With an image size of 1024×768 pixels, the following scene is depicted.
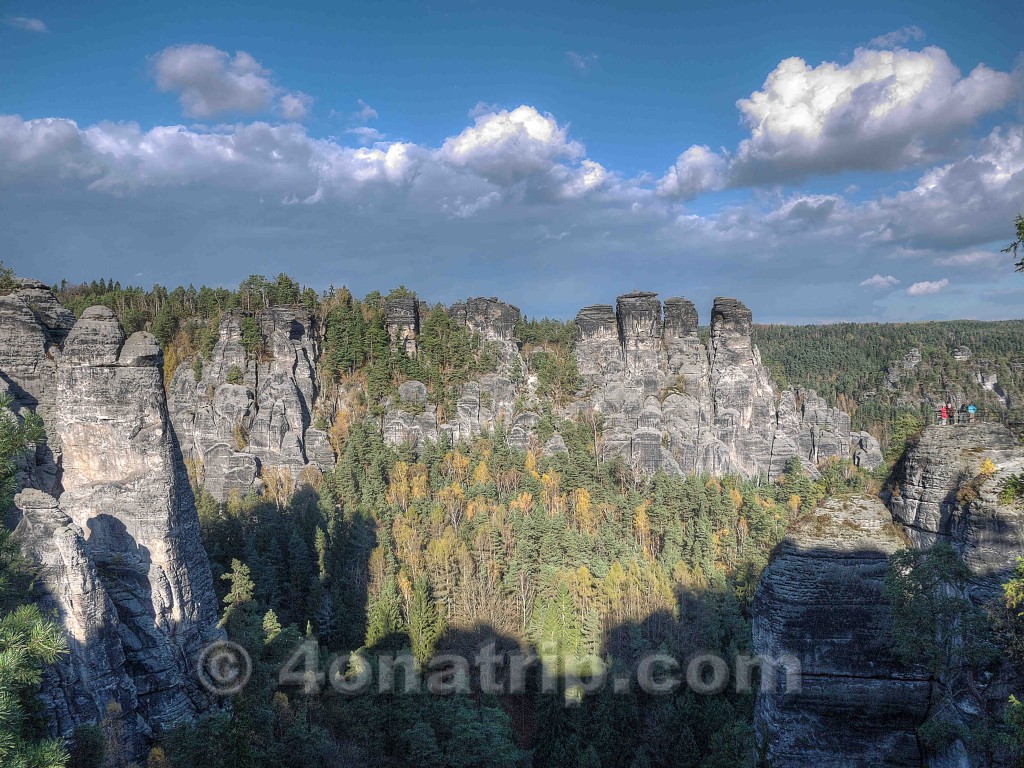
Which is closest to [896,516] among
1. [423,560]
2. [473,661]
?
[473,661]

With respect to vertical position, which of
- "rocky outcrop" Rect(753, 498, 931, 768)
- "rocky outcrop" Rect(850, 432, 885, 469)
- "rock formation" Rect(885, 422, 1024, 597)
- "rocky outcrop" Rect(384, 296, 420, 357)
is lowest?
"rocky outcrop" Rect(850, 432, 885, 469)

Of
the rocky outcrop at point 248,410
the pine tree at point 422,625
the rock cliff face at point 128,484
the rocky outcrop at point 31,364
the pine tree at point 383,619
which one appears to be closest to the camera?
the rock cliff face at point 128,484

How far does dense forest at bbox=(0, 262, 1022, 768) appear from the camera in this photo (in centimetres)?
2078

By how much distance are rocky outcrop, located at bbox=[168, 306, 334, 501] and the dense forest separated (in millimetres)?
1686

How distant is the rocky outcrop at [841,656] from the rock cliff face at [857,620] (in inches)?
0.7

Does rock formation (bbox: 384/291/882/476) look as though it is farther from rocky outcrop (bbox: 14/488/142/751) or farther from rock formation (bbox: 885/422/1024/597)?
rock formation (bbox: 885/422/1024/597)

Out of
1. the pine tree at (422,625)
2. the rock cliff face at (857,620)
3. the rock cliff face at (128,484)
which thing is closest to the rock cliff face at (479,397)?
the pine tree at (422,625)

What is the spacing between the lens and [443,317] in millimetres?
70938

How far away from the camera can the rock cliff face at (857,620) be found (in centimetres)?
1071

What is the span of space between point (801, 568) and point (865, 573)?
1.13 m

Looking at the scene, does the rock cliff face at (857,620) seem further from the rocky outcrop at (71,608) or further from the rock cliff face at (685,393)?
the rock cliff face at (685,393)

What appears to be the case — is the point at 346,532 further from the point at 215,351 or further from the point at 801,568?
the point at 801,568

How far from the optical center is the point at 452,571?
41.1 m

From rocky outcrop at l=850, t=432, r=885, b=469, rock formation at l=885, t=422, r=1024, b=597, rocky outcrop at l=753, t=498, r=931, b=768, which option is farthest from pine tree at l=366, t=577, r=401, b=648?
rocky outcrop at l=850, t=432, r=885, b=469
